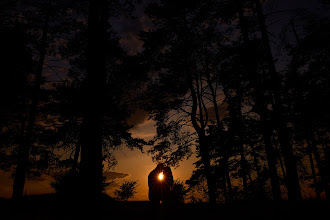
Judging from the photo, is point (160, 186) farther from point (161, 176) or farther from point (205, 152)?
point (205, 152)

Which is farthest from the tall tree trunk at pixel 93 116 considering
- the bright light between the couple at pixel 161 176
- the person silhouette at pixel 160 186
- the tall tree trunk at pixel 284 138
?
the tall tree trunk at pixel 284 138

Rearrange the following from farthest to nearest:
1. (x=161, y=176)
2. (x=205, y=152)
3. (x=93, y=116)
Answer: (x=205, y=152)
(x=161, y=176)
(x=93, y=116)

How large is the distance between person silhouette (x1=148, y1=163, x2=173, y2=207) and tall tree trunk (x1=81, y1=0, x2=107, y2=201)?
281 centimetres

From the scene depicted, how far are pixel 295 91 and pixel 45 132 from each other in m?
19.4

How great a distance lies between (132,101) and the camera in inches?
475

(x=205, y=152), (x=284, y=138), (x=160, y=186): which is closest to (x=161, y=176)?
(x=160, y=186)

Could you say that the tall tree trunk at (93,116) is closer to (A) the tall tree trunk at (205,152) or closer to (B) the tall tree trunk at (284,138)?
(B) the tall tree trunk at (284,138)

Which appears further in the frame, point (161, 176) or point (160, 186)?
point (161, 176)

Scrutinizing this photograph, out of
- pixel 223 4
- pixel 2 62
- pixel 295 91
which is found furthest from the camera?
pixel 295 91

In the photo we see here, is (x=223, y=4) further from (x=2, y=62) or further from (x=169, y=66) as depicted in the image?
(x=2, y=62)

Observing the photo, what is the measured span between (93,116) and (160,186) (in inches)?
164

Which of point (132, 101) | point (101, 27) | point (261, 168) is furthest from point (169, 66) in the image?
point (261, 168)

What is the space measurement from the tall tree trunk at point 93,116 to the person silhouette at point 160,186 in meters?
2.81

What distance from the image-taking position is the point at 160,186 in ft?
23.3
